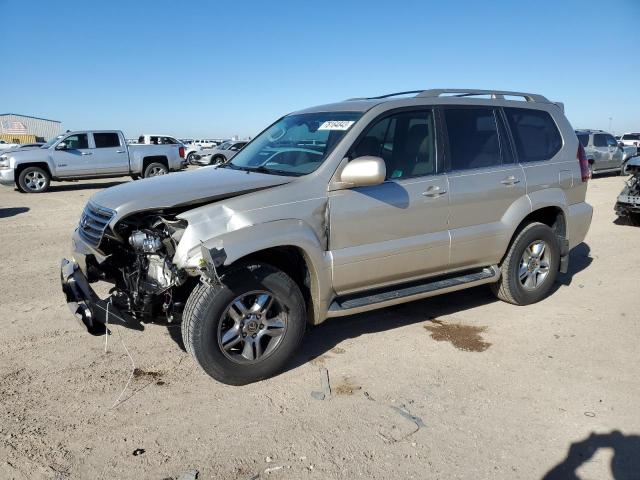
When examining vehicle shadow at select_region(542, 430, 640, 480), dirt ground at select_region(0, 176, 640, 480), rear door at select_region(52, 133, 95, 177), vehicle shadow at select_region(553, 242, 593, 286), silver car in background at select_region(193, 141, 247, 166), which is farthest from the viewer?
silver car in background at select_region(193, 141, 247, 166)

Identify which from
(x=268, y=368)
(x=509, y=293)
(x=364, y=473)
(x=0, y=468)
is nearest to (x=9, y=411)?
(x=0, y=468)

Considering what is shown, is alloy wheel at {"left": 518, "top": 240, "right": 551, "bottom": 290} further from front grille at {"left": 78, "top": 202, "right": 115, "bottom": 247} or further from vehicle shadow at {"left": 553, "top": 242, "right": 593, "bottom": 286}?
front grille at {"left": 78, "top": 202, "right": 115, "bottom": 247}

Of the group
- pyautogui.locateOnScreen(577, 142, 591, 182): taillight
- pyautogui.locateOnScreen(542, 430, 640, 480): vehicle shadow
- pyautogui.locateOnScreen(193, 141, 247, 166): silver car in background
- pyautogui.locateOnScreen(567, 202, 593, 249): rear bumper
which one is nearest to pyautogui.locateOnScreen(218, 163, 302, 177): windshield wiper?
pyautogui.locateOnScreen(542, 430, 640, 480): vehicle shadow

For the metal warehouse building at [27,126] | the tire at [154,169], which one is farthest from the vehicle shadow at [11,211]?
the metal warehouse building at [27,126]

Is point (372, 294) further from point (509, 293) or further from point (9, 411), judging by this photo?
point (9, 411)

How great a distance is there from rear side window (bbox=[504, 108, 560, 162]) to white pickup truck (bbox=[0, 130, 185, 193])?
43.0ft

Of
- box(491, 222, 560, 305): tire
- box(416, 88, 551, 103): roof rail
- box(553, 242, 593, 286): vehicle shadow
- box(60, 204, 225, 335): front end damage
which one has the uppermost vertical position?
box(416, 88, 551, 103): roof rail

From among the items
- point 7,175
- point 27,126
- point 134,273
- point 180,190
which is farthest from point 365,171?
point 27,126

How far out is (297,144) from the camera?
426 cm

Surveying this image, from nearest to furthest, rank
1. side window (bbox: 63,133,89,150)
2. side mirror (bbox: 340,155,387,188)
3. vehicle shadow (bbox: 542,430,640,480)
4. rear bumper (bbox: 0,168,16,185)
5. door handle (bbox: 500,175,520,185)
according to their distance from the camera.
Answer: vehicle shadow (bbox: 542,430,640,480) → side mirror (bbox: 340,155,387,188) → door handle (bbox: 500,175,520,185) → rear bumper (bbox: 0,168,16,185) → side window (bbox: 63,133,89,150)

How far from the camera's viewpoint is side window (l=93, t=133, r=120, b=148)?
16.2 metres

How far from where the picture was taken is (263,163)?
4.31 m

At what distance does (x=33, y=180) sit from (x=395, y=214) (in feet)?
47.1

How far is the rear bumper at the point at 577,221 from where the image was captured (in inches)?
207
